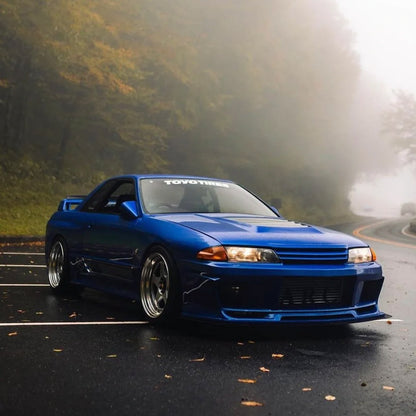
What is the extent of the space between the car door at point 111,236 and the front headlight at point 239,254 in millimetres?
1093

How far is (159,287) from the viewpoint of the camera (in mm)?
6527

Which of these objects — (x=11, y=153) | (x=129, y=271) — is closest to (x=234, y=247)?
(x=129, y=271)

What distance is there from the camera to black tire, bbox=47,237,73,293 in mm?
8492

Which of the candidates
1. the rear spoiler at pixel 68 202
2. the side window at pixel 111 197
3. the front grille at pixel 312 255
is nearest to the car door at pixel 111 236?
the side window at pixel 111 197

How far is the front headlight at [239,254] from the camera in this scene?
5.94 metres

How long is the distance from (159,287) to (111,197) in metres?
2.01

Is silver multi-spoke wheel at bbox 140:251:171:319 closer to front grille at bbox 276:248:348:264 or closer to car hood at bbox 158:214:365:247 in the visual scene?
car hood at bbox 158:214:365:247

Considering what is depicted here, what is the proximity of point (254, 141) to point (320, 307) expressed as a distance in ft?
112

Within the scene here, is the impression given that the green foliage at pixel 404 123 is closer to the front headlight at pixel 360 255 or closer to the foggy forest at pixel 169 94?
the foggy forest at pixel 169 94

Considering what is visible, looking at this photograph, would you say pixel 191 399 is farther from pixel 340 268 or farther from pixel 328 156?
pixel 328 156

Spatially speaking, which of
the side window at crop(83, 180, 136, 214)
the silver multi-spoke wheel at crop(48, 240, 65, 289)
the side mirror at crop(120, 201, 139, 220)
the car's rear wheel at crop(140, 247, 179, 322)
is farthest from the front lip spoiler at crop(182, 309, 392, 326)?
the silver multi-spoke wheel at crop(48, 240, 65, 289)

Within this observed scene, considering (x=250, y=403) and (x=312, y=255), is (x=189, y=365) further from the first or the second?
(x=312, y=255)

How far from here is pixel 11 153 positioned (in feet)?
85.3

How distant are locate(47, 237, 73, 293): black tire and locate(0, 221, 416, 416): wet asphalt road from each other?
2.16 ft
